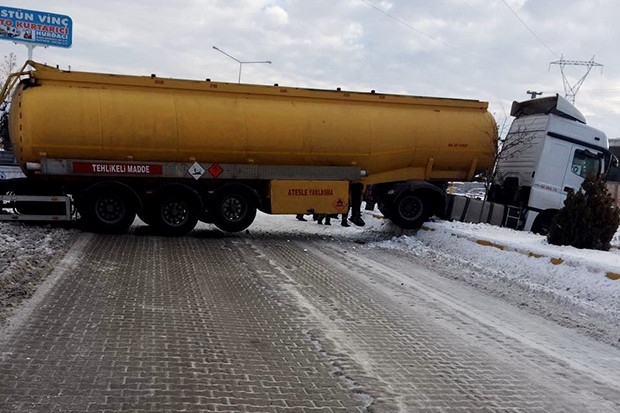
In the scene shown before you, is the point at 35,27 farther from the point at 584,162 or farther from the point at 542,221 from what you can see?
the point at 584,162

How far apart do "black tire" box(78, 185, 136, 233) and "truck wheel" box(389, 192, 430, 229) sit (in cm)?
663

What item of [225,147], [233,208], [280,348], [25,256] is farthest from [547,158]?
[25,256]

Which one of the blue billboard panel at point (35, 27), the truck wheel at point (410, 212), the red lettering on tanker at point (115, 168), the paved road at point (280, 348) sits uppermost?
the blue billboard panel at point (35, 27)

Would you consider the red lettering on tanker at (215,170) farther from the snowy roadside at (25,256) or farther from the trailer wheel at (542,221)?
the trailer wheel at (542,221)

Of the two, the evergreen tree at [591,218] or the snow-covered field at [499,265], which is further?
the evergreen tree at [591,218]

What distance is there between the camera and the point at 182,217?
43.1 ft

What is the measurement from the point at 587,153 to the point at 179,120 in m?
11.3

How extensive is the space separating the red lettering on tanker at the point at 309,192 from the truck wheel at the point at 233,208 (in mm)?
981

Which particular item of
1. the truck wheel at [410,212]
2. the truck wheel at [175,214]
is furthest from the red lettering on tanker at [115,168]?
the truck wheel at [410,212]

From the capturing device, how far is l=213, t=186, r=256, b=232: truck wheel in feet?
43.8

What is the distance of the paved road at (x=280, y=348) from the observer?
4.40 m

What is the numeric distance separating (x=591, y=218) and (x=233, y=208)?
7.77 metres

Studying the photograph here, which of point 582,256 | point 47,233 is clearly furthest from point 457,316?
point 47,233

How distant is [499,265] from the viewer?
10805 mm
